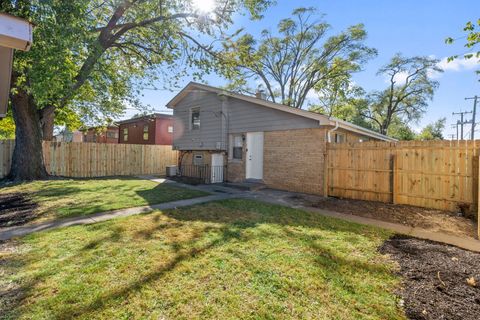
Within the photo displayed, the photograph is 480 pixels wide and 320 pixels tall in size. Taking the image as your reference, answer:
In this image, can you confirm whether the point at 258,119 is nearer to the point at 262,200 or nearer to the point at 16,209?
the point at 262,200

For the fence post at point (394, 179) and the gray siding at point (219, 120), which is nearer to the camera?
the fence post at point (394, 179)

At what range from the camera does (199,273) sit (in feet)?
10.6

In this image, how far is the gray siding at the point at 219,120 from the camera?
1025 centimetres

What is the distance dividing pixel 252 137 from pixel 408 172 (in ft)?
21.3

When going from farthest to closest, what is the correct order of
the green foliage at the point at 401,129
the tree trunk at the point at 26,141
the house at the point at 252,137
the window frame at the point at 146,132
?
the green foliage at the point at 401,129 < the window frame at the point at 146,132 < the tree trunk at the point at 26,141 < the house at the point at 252,137

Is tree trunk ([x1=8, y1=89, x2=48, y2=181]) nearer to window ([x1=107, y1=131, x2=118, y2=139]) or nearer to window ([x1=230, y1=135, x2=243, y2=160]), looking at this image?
A: window ([x1=230, y1=135, x2=243, y2=160])

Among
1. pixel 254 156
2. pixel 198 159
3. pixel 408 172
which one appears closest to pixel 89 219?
pixel 254 156

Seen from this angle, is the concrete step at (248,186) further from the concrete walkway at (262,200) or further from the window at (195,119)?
the window at (195,119)

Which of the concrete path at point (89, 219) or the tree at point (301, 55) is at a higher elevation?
the tree at point (301, 55)

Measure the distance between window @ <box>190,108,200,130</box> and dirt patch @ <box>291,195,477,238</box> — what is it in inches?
324

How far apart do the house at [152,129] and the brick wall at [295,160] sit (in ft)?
48.3

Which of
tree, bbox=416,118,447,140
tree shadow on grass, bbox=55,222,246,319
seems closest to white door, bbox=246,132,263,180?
tree shadow on grass, bbox=55,222,246,319

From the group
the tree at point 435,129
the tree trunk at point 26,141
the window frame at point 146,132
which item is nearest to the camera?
the tree trunk at point 26,141

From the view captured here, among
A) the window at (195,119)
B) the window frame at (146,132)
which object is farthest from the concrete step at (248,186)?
the window frame at (146,132)
